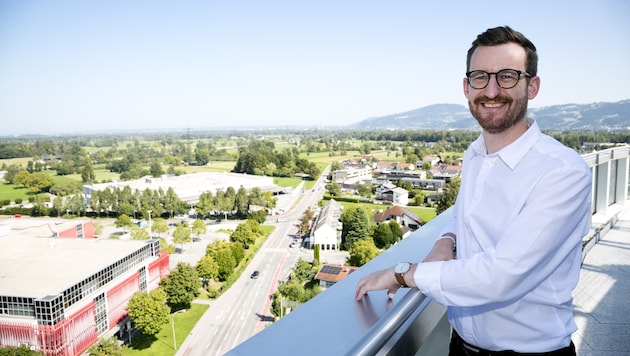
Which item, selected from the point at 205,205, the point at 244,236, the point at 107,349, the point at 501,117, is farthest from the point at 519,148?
the point at 205,205

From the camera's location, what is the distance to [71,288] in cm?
519

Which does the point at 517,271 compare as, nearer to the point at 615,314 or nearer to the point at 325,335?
the point at 325,335

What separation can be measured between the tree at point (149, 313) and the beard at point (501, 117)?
5513 mm

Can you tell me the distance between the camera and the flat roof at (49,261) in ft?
17.4

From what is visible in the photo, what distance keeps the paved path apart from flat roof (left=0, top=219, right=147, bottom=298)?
567 centimetres

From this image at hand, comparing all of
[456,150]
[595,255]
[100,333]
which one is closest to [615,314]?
[595,255]

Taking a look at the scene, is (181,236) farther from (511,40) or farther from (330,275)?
(511,40)

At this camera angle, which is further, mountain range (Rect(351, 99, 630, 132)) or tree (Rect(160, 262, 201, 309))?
mountain range (Rect(351, 99, 630, 132))

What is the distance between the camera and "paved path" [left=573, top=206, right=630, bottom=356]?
0.85 m

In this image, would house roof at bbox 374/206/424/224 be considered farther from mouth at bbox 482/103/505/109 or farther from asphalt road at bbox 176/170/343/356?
mouth at bbox 482/103/505/109

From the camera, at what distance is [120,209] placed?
12.9 metres

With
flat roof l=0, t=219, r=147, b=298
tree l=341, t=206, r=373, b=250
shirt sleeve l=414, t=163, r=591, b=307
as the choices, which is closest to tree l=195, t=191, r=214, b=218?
flat roof l=0, t=219, r=147, b=298

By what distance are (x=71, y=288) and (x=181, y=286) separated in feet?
4.53

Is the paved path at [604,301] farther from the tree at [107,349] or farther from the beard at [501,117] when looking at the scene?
the tree at [107,349]
